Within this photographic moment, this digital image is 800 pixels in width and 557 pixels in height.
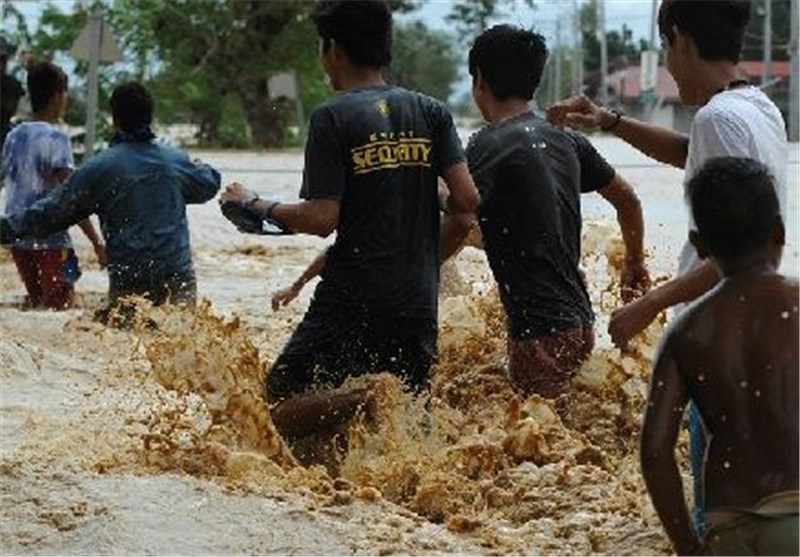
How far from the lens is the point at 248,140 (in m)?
49.4

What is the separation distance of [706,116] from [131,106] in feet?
19.5

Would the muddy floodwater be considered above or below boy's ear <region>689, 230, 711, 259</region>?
below

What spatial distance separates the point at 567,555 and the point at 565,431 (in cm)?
117

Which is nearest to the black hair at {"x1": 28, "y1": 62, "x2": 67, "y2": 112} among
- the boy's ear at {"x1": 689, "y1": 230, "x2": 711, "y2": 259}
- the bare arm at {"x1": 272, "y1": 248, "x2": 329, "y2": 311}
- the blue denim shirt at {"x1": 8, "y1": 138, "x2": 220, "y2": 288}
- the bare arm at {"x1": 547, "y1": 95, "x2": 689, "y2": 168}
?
the blue denim shirt at {"x1": 8, "y1": 138, "x2": 220, "y2": 288}

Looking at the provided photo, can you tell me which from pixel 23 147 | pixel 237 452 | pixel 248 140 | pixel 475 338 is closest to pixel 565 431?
pixel 237 452

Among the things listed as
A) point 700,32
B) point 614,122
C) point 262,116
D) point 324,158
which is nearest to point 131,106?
point 324,158

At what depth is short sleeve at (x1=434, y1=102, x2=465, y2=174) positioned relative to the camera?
575 cm

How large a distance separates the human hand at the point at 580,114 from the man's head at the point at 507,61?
72cm

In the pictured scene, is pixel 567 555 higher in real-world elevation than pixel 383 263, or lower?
lower

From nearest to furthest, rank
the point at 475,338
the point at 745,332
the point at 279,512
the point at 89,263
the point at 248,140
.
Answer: the point at 745,332, the point at 279,512, the point at 475,338, the point at 89,263, the point at 248,140

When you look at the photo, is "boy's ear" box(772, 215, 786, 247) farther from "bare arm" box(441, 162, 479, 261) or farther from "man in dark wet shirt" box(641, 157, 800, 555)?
"bare arm" box(441, 162, 479, 261)

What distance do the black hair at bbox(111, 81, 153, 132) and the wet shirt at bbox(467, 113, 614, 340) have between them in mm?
4021

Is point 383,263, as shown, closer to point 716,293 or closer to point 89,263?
point 716,293

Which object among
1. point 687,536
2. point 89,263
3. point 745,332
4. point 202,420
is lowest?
point 89,263
